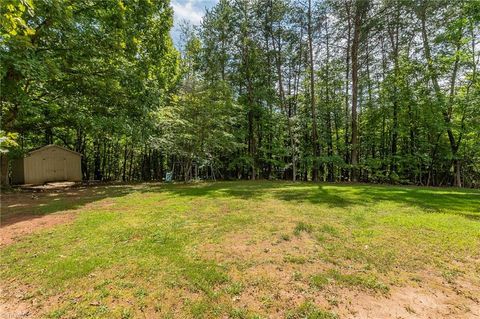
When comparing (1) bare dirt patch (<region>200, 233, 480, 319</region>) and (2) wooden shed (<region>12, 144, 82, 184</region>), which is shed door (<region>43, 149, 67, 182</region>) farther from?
(1) bare dirt patch (<region>200, 233, 480, 319</region>)

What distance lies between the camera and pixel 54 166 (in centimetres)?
1572

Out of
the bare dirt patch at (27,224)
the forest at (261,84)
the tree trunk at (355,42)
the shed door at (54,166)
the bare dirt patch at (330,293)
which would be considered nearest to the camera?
the bare dirt patch at (330,293)

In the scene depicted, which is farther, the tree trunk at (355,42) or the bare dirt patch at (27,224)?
the tree trunk at (355,42)

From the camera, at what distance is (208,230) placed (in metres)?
4.81

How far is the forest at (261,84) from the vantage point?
9852mm

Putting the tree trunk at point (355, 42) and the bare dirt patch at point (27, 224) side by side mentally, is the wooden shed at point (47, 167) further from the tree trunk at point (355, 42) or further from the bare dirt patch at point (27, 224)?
the tree trunk at point (355, 42)

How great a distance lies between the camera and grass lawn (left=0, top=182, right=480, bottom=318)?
2.66 meters

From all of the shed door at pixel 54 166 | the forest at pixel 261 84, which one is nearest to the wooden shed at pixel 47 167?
the shed door at pixel 54 166

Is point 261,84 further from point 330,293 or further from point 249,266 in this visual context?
point 330,293

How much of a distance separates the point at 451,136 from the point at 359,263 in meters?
15.7

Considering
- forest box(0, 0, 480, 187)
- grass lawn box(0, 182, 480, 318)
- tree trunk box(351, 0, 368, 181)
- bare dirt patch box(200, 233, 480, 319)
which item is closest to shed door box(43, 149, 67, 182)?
forest box(0, 0, 480, 187)

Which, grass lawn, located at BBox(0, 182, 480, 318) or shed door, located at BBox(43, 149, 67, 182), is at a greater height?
shed door, located at BBox(43, 149, 67, 182)

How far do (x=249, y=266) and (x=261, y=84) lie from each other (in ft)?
55.4

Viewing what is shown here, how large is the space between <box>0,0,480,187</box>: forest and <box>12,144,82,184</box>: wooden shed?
4.90 feet
